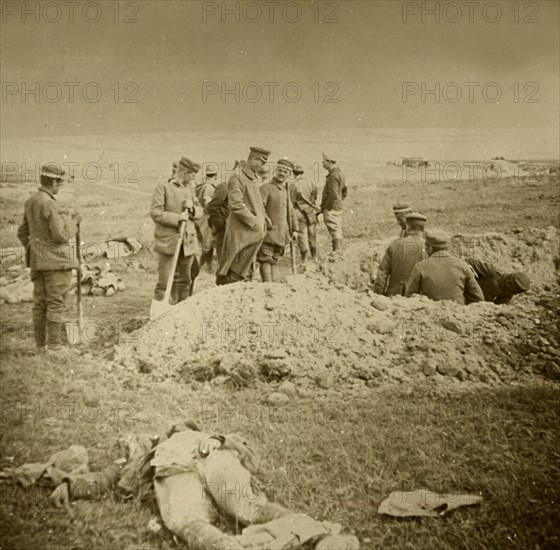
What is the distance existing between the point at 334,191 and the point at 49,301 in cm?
250

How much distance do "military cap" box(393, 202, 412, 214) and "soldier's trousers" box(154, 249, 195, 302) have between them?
181 centimetres

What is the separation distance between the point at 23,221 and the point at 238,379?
5.98ft

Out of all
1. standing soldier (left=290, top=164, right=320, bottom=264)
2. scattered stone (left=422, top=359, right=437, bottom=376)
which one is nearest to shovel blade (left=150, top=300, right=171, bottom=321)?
scattered stone (left=422, top=359, right=437, bottom=376)

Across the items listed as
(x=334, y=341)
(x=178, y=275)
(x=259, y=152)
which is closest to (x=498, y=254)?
(x=334, y=341)

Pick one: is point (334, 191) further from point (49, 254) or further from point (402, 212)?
point (49, 254)

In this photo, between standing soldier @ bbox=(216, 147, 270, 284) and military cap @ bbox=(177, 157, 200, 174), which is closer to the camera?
military cap @ bbox=(177, 157, 200, 174)

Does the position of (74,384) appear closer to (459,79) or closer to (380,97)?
(380,97)

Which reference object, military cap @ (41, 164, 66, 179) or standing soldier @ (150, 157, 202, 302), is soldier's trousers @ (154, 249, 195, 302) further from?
military cap @ (41, 164, 66, 179)

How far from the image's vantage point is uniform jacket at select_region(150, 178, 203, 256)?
14.4 ft

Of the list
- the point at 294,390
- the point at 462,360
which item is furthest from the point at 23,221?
the point at 462,360

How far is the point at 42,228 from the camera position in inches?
161

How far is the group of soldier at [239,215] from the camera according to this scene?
4492 mm

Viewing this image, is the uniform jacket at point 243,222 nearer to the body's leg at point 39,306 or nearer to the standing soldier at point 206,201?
the standing soldier at point 206,201

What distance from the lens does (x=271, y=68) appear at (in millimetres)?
3912
